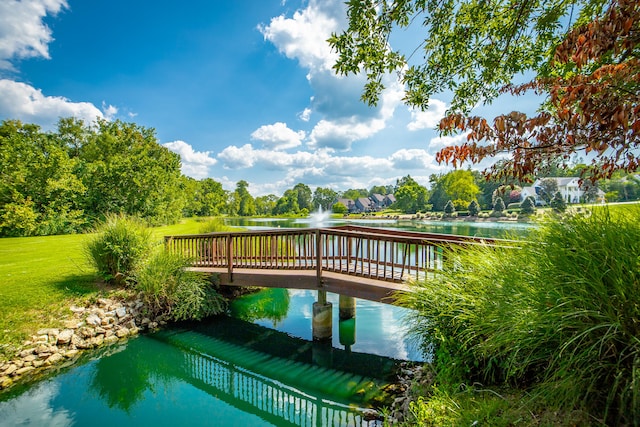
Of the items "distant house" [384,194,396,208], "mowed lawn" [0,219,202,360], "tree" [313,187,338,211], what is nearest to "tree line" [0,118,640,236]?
"mowed lawn" [0,219,202,360]

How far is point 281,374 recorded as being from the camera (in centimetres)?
602

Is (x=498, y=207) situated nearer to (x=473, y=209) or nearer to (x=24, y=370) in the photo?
(x=473, y=209)

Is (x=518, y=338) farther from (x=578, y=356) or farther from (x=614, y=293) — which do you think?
(x=614, y=293)

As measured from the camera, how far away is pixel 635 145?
254cm

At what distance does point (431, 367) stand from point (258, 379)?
11.4 feet

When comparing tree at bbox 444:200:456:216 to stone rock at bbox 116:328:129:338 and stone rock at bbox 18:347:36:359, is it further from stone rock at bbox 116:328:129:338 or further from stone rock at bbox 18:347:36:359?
stone rock at bbox 18:347:36:359

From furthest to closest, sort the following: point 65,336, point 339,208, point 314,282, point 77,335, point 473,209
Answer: point 339,208
point 473,209
point 314,282
point 77,335
point 65,336

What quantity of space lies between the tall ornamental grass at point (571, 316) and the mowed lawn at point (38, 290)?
8.07 meters

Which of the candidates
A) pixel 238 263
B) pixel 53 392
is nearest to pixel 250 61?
pixel 238 263

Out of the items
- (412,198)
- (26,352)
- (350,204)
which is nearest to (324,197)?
(350,204)

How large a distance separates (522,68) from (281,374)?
713 cm

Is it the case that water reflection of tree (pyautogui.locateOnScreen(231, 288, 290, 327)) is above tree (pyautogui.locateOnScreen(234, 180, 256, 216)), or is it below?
below

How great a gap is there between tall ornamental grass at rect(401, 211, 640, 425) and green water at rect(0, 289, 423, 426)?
2.41 metres

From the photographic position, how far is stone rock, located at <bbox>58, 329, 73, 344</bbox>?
6369 millimetres
